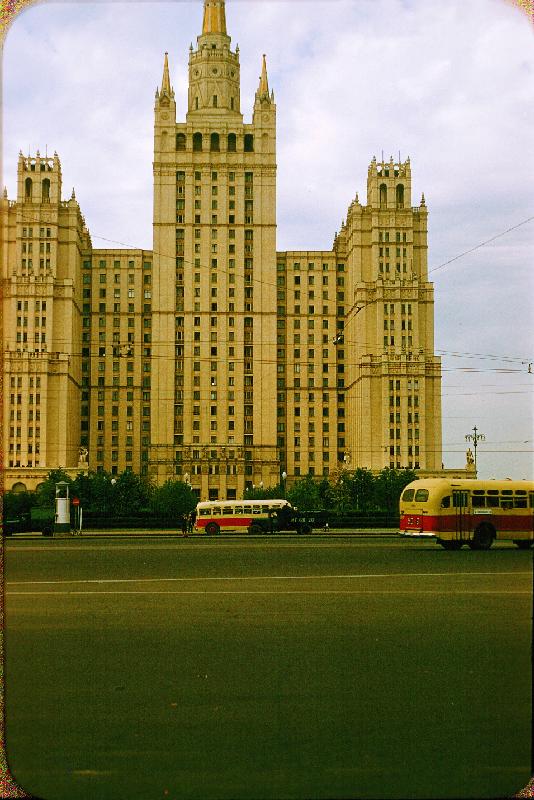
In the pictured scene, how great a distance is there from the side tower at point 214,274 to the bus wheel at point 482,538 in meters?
78.2

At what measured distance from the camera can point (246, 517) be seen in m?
49.4

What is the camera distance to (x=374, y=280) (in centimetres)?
10488

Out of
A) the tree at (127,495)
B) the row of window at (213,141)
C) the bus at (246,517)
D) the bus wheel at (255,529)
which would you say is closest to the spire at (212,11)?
the bus wheel at (255,529)

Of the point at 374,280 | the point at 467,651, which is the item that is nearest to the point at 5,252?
the point at 467,651

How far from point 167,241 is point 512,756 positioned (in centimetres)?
10713

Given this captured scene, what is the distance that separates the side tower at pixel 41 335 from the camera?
317 ft

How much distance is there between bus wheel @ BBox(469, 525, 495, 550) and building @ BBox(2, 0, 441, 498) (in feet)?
232

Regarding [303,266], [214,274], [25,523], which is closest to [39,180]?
[214,274]

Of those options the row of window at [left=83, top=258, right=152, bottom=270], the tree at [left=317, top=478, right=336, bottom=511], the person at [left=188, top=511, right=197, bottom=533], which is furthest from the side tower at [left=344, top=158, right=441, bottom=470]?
the person at [left=188, top=511, right=197, bottom=533]

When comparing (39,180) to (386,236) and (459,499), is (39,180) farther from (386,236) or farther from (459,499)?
(459,499)

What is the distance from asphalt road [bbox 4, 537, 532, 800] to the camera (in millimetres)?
5062

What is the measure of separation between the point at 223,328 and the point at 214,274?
22.1ft

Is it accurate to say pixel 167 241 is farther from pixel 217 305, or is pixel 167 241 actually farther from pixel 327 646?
pixel 327 646

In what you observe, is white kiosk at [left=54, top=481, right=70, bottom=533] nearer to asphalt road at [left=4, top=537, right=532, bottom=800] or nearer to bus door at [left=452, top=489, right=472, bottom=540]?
bus door at [left=452, top=489, right=472, bottom=540]
